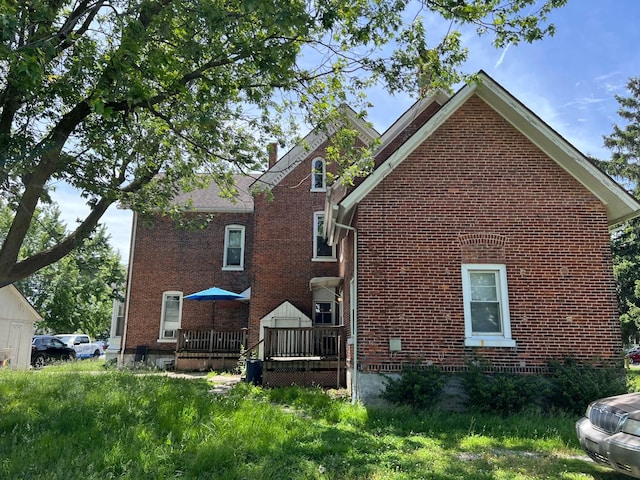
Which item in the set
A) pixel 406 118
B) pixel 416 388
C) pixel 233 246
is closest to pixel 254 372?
pixel 416 388

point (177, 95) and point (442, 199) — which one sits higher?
point (177, 95)

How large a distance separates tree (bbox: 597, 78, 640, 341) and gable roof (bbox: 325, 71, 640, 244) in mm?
18328

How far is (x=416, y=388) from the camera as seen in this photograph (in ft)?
28.7

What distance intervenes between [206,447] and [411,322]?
5.23 metres

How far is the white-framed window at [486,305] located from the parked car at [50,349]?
27.5m

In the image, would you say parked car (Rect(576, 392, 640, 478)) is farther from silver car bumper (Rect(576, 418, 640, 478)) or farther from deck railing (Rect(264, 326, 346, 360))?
deck railing (Rect(264, 326, 346, 360))

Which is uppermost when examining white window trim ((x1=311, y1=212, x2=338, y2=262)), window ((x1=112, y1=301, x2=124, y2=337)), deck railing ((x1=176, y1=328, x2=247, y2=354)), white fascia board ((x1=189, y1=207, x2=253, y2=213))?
white fascia board ((x1=189, y1=207, x2=253, y2=213))

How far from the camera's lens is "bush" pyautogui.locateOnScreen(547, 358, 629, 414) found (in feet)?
28.5

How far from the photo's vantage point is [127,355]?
66.3ft

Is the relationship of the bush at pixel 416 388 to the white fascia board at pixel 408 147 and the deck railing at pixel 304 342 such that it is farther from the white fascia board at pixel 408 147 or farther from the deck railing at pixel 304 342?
the deck railing at pixel 304 342

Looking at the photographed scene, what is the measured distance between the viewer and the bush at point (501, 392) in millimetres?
8664

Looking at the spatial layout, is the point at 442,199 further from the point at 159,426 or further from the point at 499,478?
the point at 159,426

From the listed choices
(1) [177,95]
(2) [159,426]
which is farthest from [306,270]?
(2) [159,426]

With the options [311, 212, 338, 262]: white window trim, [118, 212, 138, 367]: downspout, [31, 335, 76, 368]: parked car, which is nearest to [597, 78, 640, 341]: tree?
[311, 212, 338, 262]: white window trim
